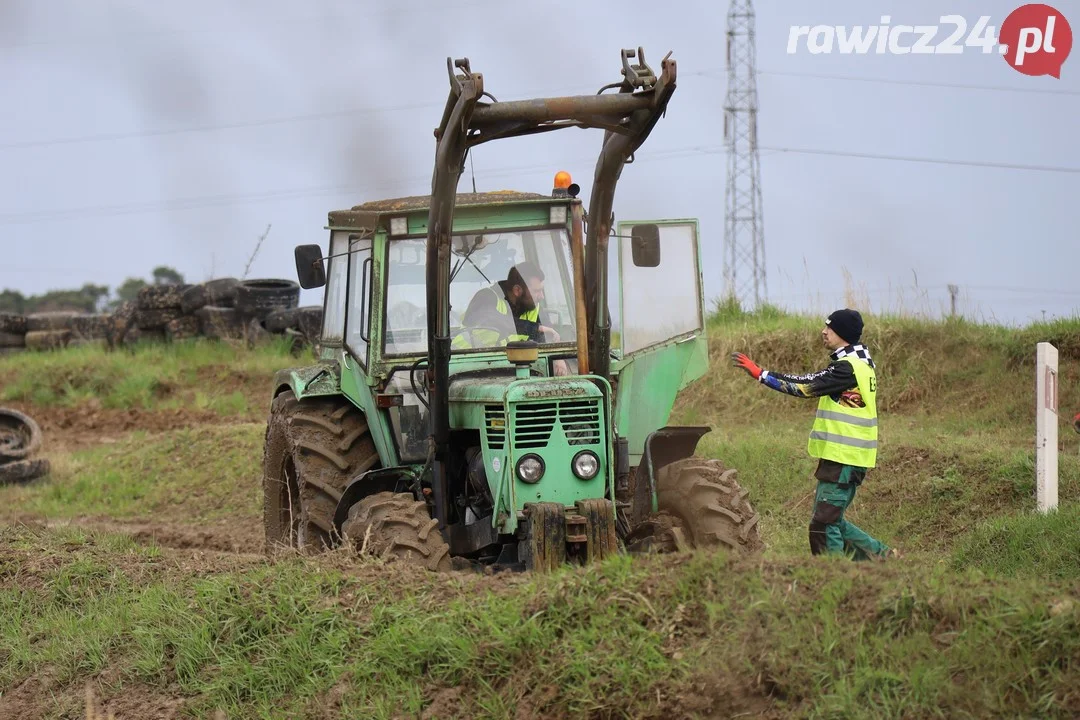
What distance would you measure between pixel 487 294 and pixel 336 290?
5.22 feet

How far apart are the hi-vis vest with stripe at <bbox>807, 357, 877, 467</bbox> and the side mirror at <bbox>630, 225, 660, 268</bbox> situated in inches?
48.8

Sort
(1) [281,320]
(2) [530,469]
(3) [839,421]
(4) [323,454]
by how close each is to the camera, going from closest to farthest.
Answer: (2) [530,469]
(3) [839,421]
(4) [323,454]
(1) [281,320]

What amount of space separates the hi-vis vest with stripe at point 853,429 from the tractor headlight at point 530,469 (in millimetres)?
1682

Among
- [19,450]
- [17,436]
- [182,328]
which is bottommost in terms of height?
[19,450]

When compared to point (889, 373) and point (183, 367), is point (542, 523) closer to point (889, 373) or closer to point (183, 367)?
point (889, 373)

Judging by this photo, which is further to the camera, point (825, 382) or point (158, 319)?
point (158, 319)

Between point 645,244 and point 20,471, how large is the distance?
33.9 feet

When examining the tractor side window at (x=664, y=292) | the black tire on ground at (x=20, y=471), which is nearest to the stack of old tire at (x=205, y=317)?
the black tire on ground at (x=20, y=471)

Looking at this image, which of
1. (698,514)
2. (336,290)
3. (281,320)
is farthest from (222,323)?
(698,514)

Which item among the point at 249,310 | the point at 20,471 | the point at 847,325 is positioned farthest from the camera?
the point at 249,310

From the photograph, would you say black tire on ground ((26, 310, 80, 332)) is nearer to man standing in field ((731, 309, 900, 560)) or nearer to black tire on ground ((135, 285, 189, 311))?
black tire on ground ((135, 285, 189, 311))

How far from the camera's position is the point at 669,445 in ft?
24.8

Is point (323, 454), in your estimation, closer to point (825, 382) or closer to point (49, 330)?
point (825, 382)

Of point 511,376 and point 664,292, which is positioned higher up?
point 664,292
